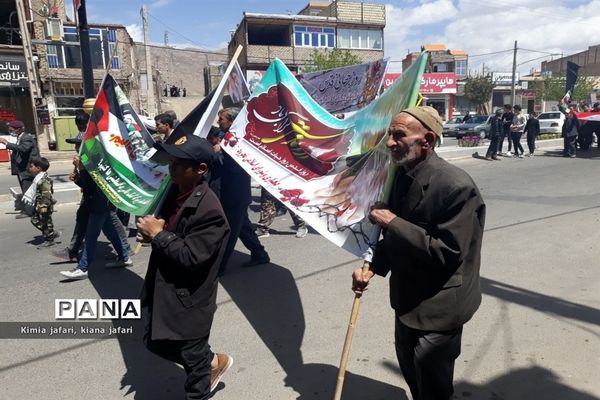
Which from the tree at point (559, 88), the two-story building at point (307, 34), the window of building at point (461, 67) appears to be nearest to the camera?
the two-story building at point (307, 34)

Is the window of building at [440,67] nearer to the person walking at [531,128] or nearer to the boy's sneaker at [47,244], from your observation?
the person walking at [531,128]

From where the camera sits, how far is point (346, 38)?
40156mm

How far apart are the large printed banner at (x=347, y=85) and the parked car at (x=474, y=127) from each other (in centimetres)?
2279

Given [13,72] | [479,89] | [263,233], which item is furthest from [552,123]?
[13,72]

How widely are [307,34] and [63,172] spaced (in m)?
28.4

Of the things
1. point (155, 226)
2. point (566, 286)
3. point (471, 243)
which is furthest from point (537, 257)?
point (155, 226)

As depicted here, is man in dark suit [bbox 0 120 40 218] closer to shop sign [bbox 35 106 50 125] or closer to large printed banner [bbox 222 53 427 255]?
large printed banner [bbox 222 53 427 255]

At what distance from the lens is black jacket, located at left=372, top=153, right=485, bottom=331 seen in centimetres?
187

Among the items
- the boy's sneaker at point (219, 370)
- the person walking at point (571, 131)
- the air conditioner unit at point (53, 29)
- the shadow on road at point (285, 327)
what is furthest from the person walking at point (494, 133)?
the air conditioner unit at point (53, 29)

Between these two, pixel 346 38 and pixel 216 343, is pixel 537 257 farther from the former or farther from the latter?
pixel 346 38

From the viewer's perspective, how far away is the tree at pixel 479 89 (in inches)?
1800

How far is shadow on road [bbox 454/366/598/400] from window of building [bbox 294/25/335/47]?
38366mm

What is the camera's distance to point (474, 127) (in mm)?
26094

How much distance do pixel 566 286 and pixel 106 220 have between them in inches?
188
